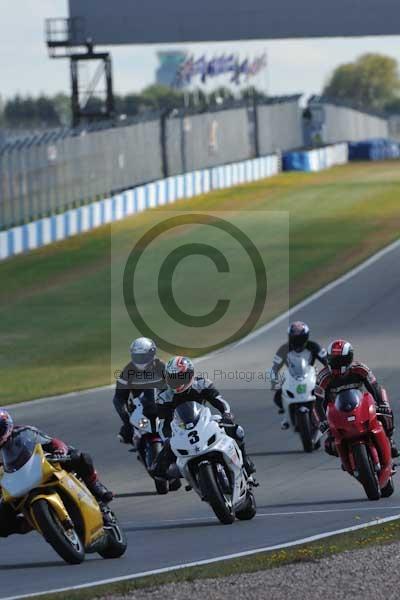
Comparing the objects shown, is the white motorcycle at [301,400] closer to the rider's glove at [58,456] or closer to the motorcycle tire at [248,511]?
the motorcycle tire at [248,511]

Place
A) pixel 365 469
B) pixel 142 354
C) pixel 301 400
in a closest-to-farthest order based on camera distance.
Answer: pixel 365 469
pixel 142 354
pixel 301 400

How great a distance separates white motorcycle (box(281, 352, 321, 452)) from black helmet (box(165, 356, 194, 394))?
13.7 feet

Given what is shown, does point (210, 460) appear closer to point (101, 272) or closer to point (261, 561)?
point (261, 561)

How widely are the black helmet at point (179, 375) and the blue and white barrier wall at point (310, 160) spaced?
196 ft

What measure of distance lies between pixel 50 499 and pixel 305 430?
22.8ft

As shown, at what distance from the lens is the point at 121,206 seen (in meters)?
48.3

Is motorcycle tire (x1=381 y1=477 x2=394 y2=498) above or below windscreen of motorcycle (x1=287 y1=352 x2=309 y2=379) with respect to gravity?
below

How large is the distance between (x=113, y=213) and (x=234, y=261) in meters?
10.0

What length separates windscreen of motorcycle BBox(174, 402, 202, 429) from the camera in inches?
483

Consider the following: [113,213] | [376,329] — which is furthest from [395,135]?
[376,329]

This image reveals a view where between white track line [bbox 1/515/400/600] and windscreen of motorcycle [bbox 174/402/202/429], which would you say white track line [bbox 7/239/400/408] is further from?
white track line [bbox 1/515/400/600]

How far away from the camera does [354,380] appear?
45.2ft

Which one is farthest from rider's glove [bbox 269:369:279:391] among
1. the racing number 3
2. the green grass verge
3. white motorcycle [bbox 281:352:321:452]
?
the green grass verge

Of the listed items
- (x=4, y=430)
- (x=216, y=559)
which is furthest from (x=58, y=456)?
(x=216, y=559)
